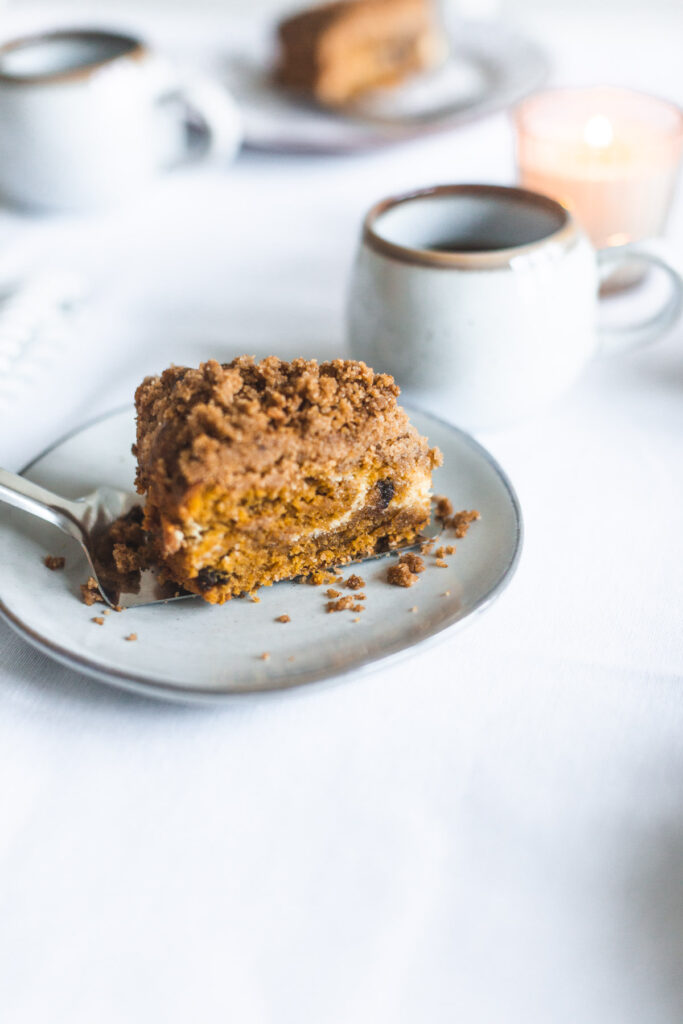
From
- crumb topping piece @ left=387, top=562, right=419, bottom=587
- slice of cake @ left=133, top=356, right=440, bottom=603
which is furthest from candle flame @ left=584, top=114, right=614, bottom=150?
crumb topping piece @ left=387, top=562, right=419, bottom=587

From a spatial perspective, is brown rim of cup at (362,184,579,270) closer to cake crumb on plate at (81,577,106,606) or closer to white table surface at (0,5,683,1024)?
white table surface at (0,5,683,1024)

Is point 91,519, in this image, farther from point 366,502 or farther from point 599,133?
point 599,133

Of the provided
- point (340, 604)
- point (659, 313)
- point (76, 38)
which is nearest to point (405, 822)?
point (340, 604)

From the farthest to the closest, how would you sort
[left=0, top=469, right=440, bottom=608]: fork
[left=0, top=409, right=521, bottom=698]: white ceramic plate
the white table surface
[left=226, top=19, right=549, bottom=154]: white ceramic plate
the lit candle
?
1. [left=226, top=19, right=549, bottom=154]: white ceramic plate
2. the lit candle
3. [left=0, top=469, right=440, bottom=608]: fork
4. [left=0, top=409, right=521, bottom=698]: white ceramic plate
5. the white table surface

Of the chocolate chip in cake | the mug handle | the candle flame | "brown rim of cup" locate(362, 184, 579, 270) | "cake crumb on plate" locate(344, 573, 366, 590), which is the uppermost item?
the candle flame

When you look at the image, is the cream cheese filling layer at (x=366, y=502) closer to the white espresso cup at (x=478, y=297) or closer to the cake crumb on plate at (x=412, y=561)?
the cake crumb on plate at (x=412, y=561)

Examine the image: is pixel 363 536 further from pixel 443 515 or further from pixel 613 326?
Result: pixel 613 326

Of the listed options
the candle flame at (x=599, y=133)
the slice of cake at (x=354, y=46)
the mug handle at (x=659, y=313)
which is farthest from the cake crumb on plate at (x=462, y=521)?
the slice of cake at (x=354, y=46)
